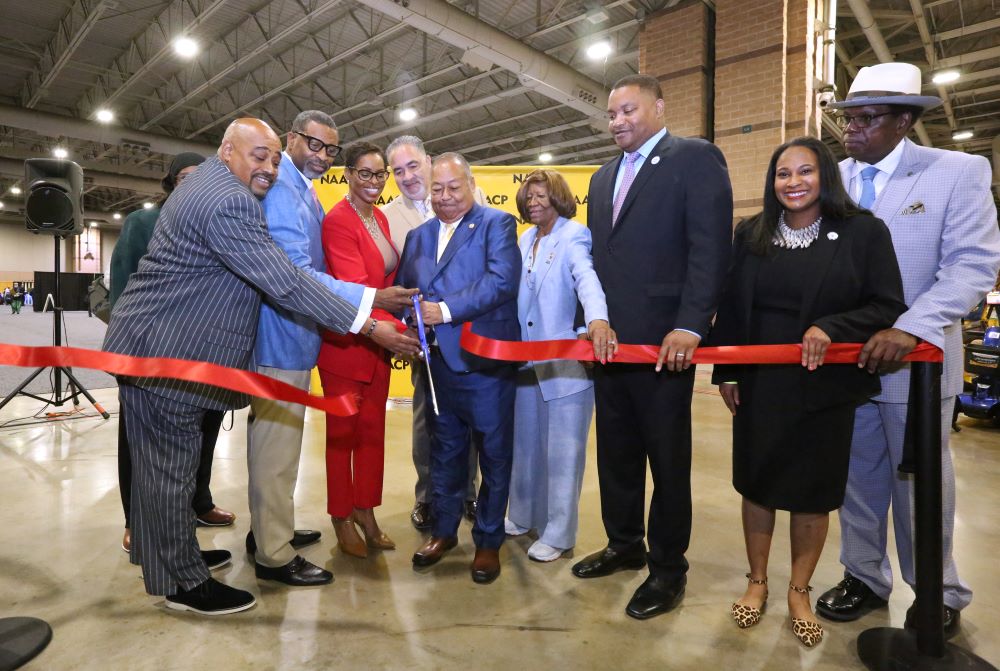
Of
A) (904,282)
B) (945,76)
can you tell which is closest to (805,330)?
(904,282)

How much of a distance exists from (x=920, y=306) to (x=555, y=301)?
1.30 m

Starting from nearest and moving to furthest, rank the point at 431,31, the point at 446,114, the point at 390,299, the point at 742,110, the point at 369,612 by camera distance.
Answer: the point at 369,612 < the point at 390,299 < the point at 742,110 < the point at 431,31 < the point at 446,114

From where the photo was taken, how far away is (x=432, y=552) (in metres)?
2.45

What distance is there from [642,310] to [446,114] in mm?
10610

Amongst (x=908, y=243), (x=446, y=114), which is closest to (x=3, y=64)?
Result: (x=446, y=114)

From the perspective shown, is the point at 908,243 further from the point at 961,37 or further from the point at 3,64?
the point at 3,64

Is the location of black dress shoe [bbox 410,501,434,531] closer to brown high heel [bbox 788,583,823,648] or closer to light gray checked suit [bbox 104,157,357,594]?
light gray checked suit [bbox 104,157,357,594]

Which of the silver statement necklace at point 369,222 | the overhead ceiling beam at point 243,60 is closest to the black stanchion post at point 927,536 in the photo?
the silver statement necklace at point 369,222

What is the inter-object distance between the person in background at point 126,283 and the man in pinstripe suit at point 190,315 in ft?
1.69

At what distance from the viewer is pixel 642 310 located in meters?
Answer: 2.10

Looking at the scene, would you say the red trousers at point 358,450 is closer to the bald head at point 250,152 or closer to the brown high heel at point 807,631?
the bald head at point 250,152

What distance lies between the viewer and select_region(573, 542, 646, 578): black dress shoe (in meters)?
2.36

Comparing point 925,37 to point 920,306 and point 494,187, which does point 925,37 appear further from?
point 920,306

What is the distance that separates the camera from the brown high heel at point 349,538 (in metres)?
2.54
